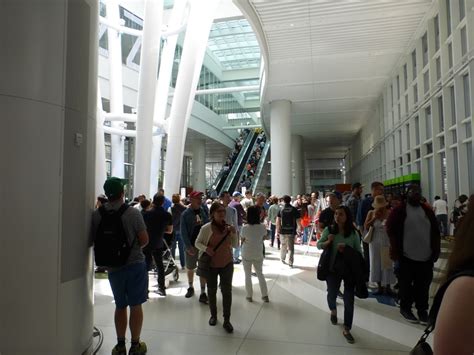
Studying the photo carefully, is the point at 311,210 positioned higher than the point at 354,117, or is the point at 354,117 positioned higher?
the point at 354,117

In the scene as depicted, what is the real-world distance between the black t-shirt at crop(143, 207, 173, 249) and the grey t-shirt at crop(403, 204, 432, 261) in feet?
12.7

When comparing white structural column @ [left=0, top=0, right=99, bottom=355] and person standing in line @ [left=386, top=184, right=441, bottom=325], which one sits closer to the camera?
white structural column @ [left=0, top=0, right=99, bottom=355]

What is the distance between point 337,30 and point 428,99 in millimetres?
3932

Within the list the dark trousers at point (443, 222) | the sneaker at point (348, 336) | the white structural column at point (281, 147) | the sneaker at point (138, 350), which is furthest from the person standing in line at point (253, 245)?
the white structural column at point (281, 147)

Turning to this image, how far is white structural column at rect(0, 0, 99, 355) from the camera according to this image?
3.11 meters

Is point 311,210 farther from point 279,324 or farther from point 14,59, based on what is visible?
point 14,59

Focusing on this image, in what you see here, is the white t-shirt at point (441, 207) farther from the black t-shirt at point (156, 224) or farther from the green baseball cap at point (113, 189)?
the green baseball cap at point (113, 189)

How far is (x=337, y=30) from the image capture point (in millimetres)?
13484

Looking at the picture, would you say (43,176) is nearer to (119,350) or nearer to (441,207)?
(119,350)

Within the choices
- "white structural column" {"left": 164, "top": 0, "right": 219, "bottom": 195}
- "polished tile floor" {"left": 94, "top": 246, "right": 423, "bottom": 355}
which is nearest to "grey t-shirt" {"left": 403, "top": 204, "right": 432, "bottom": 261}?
"polished tile floor" {"left": 94, "top": 246, "right": 423, "bottom": 355}

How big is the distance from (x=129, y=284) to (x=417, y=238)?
3796 mm

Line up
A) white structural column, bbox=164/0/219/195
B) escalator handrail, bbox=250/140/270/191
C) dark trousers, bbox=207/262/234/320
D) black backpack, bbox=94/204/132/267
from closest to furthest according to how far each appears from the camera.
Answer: black backpack, bbox=94/204/132/267, dark trousers, bbox=207/262/234/320, white structural column, bbox=164/0/219/195, escalator handrail, bbox=250/140/270/191

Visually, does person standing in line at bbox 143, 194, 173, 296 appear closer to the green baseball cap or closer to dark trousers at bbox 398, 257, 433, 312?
the green baseball cap

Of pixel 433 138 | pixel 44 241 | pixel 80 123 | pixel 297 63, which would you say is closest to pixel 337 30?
pixel 297 63
